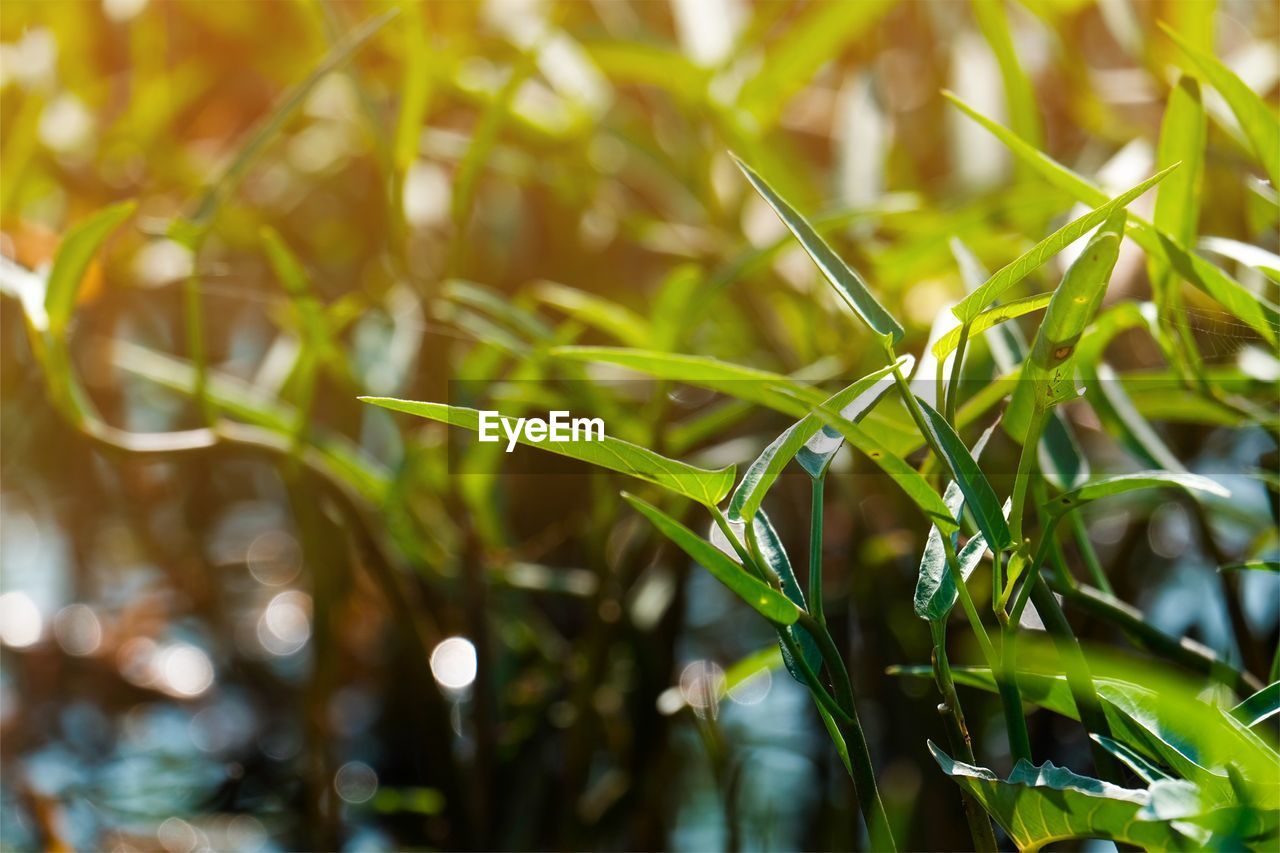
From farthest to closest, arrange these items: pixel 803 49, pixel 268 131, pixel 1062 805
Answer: pixel 803 49, pixel 268 131, pixel 1062 805

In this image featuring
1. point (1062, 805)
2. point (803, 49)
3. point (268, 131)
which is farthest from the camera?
point (803, 49)

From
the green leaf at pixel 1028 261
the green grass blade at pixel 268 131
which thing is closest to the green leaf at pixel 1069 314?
the green leaf at pixel 1028 261

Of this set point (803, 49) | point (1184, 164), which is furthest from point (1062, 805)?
point (803, 49)

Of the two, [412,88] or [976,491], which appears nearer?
[976,491]

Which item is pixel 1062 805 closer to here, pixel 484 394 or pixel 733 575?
pixel 733 575

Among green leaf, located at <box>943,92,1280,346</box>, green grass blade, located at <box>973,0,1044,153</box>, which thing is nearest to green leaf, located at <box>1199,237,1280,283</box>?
green leaf, located at <box>943,92,1280,346</box>

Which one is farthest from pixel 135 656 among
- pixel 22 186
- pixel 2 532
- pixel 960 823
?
pixel 960 823
